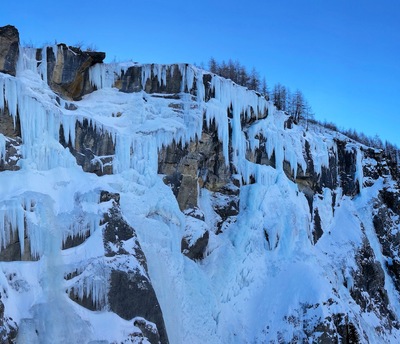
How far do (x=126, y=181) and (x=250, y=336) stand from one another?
9.20 metres

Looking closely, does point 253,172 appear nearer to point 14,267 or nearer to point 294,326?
point 294,326

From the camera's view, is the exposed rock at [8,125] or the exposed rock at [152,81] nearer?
the exposed rock at [8,125]

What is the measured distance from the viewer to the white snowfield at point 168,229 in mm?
20625

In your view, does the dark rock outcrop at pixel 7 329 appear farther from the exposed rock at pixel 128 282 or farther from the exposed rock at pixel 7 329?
the exposed rock at pixel 128 282

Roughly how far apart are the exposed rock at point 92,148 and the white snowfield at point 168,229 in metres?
0.29

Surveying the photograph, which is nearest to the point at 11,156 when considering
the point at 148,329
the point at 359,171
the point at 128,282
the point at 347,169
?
the point at 128,282

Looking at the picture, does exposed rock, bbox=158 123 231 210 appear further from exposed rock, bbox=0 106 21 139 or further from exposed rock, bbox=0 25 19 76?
exposed rock, bbox=0 25 19 76

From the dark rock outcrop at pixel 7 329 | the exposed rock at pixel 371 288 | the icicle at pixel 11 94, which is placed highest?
the icicle at pixel 11 94

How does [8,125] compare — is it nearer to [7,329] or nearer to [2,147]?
[2,147]

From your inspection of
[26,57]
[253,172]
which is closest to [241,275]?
[253,172]

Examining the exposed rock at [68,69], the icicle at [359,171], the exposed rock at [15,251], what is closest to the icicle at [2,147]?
the exposed rock at [15,251]

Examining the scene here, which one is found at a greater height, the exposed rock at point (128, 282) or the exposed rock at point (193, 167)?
the exposed rock at point (193, 167)

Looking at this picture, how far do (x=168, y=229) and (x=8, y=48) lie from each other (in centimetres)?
1017

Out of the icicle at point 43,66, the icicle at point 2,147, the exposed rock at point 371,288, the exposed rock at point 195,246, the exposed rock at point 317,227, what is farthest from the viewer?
the exposed rock at point 317,227
